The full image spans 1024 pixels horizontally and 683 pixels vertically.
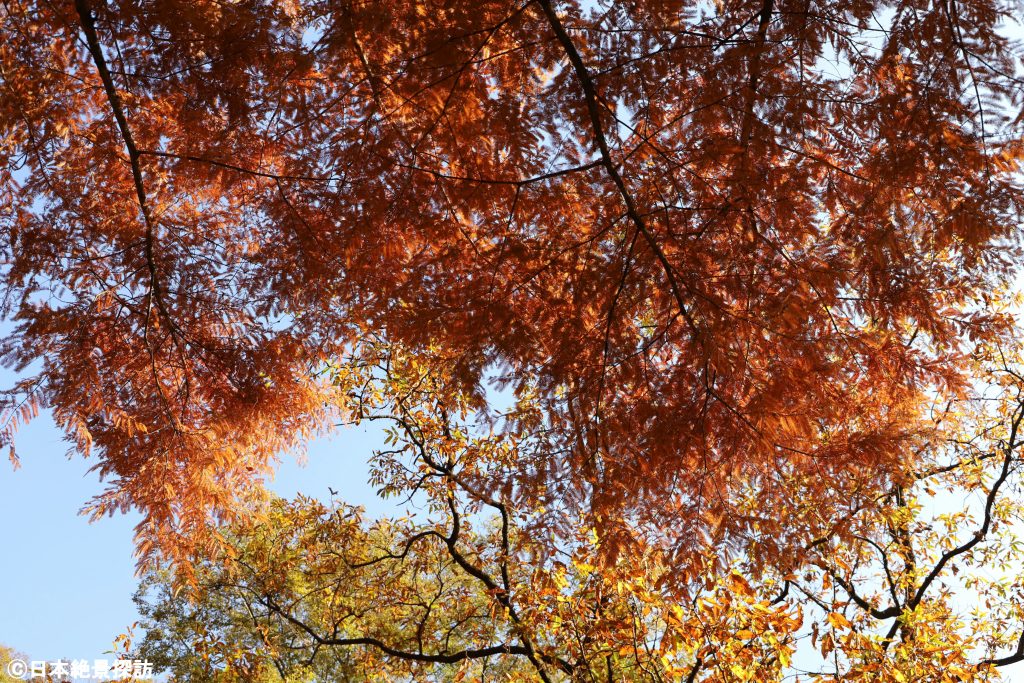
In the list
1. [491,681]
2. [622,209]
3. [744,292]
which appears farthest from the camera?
[491,681]

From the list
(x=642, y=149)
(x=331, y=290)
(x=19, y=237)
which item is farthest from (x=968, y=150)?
(x=19, y=237)

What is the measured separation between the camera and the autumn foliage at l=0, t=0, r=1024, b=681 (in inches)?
95.7

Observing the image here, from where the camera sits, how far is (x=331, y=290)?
356 cm

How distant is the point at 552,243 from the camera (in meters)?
2.93

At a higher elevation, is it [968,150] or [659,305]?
[968,150]

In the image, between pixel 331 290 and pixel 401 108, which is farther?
pixel 331 290

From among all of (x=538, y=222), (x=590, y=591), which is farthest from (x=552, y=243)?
(x=590, y=591)

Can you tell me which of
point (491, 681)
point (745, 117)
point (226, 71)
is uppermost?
point (226, 71)

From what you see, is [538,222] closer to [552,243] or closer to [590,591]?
[552,243]

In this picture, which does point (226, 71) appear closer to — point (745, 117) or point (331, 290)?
point (331, 290)

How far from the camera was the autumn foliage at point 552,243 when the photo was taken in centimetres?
243

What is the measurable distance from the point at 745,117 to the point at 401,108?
1.29m

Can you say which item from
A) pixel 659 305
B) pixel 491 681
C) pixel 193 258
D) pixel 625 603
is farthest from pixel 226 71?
pixel 491 681

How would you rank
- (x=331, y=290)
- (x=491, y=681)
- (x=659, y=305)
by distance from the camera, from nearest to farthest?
(x=659, y=305) < (x=331, y=290) < (x=491, y=681)
